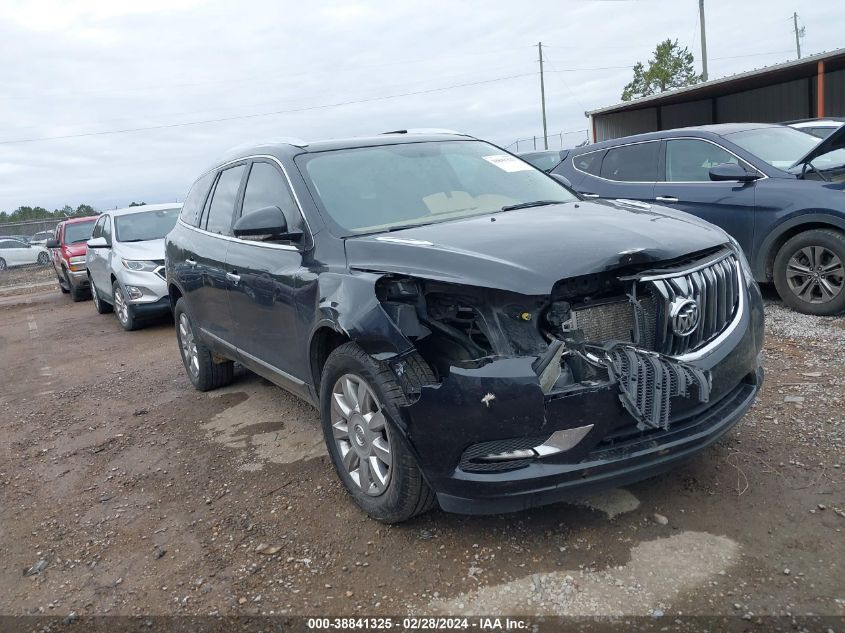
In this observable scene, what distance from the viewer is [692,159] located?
696 cm

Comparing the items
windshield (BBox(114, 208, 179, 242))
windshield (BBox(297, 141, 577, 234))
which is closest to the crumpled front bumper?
windshield (BBox(297, 141, 577, 234))

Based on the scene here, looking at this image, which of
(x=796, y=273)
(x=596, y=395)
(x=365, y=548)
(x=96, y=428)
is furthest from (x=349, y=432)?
(x=796, y=273)

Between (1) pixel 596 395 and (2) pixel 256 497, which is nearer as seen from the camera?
(1) pixel 596 395

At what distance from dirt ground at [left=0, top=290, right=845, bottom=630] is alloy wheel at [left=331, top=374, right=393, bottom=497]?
0.24 meters

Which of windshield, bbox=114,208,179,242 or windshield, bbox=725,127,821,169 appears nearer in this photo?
windshield, bbox=725,127,821,169

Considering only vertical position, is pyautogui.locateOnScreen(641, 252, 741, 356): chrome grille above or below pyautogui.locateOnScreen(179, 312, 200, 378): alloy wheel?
above

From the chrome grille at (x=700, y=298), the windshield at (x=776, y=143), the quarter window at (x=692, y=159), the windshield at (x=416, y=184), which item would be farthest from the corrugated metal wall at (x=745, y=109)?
the chrome grille at (x=700, y=298)

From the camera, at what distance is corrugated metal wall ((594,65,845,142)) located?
2009 centimetres

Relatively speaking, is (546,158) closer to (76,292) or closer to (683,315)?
(76,292)

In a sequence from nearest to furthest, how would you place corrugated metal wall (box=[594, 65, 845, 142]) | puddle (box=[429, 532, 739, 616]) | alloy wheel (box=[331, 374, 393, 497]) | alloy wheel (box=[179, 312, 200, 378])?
puddle (box=[429, 532, 739, 616])
alloy wheel (box=[331, 374, 393, 497])
alloy wheel (box=[179, 312, 200, 378])
corrugated metal wall (box=[594, 65, 845, 142])

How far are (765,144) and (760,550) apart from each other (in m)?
5.13

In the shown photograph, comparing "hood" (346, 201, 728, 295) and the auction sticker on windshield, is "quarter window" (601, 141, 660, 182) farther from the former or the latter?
"hood" (346, 201, 728, 295)

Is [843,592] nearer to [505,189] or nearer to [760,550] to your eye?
[760,550]

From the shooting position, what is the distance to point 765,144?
6770mm
